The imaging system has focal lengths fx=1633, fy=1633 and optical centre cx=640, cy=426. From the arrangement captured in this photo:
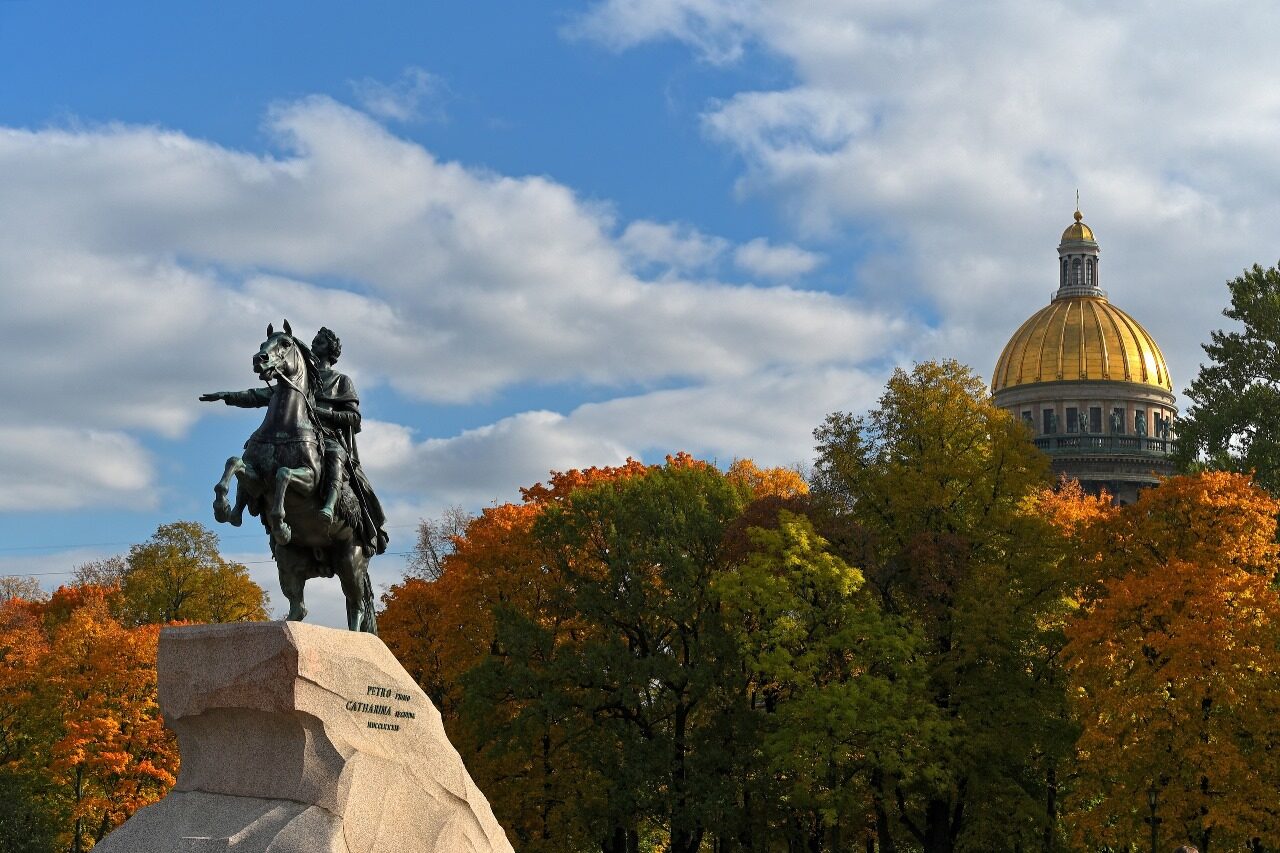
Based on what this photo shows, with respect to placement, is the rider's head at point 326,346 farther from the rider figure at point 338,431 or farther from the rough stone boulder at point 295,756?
the rough stone boulder at point 295,756

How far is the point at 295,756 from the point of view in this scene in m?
17.6

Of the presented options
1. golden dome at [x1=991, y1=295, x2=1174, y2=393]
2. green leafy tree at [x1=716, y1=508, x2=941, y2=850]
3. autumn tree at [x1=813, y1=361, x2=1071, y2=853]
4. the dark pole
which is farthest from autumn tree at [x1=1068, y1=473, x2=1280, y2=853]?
golden dome at [x1=991, y1=295, x2=1174, y2=393]

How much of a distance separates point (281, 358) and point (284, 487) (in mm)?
1579

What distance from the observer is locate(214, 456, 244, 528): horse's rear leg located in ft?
59.8

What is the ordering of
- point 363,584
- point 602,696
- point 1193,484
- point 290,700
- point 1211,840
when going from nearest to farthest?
point 290,700, point 363,584, point 1211,840, point 1193,484, point 602,696

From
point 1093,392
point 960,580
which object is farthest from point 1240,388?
point 1093,392

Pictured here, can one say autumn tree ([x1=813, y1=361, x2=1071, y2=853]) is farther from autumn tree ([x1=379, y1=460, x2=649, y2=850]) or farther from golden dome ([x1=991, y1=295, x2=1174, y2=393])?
golden dome ([x1=991, y1=295, x2=1174, y2=393])

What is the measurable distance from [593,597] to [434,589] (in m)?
10.1

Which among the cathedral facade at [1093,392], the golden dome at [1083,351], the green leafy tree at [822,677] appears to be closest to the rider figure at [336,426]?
the green leafy tree at [822,677]

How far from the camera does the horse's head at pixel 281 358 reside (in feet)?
61.7

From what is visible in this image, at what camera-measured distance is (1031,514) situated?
4247 centimetres

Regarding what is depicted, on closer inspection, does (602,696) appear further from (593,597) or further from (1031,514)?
(1031,514)

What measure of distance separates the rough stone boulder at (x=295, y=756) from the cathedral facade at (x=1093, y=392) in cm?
10773

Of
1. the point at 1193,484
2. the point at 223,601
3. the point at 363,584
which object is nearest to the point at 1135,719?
the point at 1193,484
